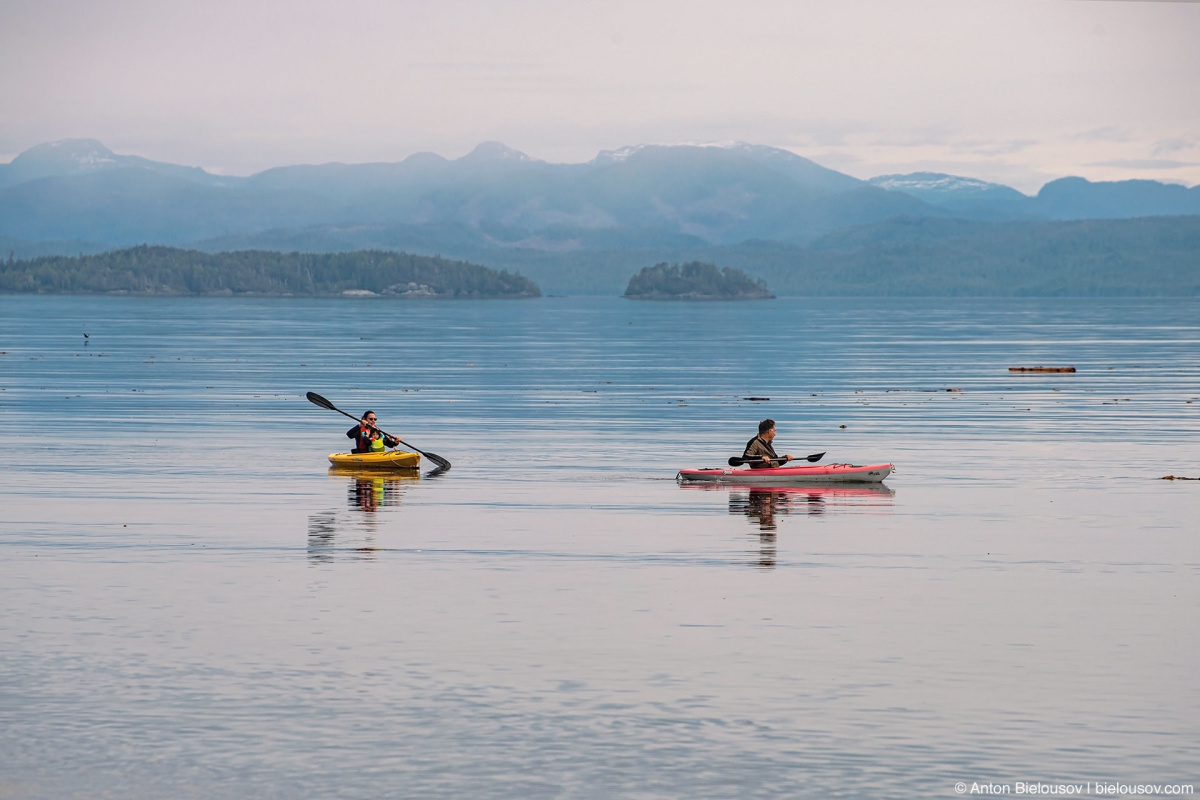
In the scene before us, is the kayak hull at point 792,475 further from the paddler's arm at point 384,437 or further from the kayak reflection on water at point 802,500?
the paddler's arm at point 384,437

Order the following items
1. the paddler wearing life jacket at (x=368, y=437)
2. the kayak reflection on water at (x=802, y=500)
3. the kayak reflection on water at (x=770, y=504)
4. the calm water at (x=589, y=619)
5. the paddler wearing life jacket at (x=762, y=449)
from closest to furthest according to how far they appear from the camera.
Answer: the calm water at (x=589, y=619), the kayak reflection on water at (x=770, y=504), the kayak reflection on water at (x=802, y=500), the paddler wearing life jacket at (x=762, y=449), the paddler wearing life jacket at (x=368, y=437)

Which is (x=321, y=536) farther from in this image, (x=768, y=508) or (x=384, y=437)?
(x=384, y=437)

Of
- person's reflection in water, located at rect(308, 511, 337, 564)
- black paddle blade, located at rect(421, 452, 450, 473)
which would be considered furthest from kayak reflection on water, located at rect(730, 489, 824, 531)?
black paddle blade, located at rect(421, 452, 450, 473)

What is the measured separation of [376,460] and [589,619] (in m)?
21.8

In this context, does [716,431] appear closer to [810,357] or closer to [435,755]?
[435,755]

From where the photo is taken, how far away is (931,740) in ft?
55.4

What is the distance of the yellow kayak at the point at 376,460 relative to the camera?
1724 inches

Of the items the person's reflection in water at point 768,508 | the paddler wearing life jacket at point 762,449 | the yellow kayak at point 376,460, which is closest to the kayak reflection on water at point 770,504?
the person's reflection in water at point 768,508

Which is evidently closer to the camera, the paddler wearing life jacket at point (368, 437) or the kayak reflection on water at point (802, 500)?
the kayak reflection on water at point (802, 500)

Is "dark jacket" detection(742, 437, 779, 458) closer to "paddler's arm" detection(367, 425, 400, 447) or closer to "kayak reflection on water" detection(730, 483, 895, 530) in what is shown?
"kayak reflection on water" detection(730, 483, 895, 530)

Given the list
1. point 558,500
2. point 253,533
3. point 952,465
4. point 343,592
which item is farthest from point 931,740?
point 952,465

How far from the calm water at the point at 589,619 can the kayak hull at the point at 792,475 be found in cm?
96

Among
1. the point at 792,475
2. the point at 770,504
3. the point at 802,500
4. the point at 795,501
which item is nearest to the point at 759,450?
the point at 792,475

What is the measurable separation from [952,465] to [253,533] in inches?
823
